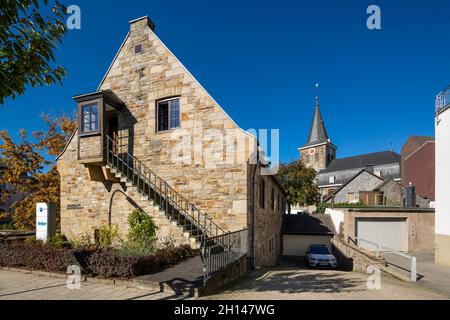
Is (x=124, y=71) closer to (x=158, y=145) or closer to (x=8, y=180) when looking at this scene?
(x=158, y=145)

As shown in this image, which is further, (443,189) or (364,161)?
(364,161)

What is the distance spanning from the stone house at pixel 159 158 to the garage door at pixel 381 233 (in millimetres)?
12170

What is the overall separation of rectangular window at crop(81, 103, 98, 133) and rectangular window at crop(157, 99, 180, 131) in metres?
2.68

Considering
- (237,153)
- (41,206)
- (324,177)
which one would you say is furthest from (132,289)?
(324,177)

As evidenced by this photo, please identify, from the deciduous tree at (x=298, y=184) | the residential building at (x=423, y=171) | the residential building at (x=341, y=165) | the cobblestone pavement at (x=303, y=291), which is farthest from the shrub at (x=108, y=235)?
the residential building at (x=341, y=165)

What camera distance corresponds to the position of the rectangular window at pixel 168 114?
1223cm

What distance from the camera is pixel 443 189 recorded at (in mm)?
15344

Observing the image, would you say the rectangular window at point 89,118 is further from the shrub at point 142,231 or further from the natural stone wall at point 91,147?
the shrub at point 142,231

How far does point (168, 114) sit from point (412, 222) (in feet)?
69.4

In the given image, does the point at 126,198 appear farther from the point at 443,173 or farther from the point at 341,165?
the point at 341,165

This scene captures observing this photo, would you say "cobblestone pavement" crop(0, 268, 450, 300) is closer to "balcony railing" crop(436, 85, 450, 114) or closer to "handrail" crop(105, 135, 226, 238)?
"handrail" crop(105, 135, 226, 238)

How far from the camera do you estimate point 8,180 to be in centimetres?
1841

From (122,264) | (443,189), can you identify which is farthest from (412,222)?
(122,264)
